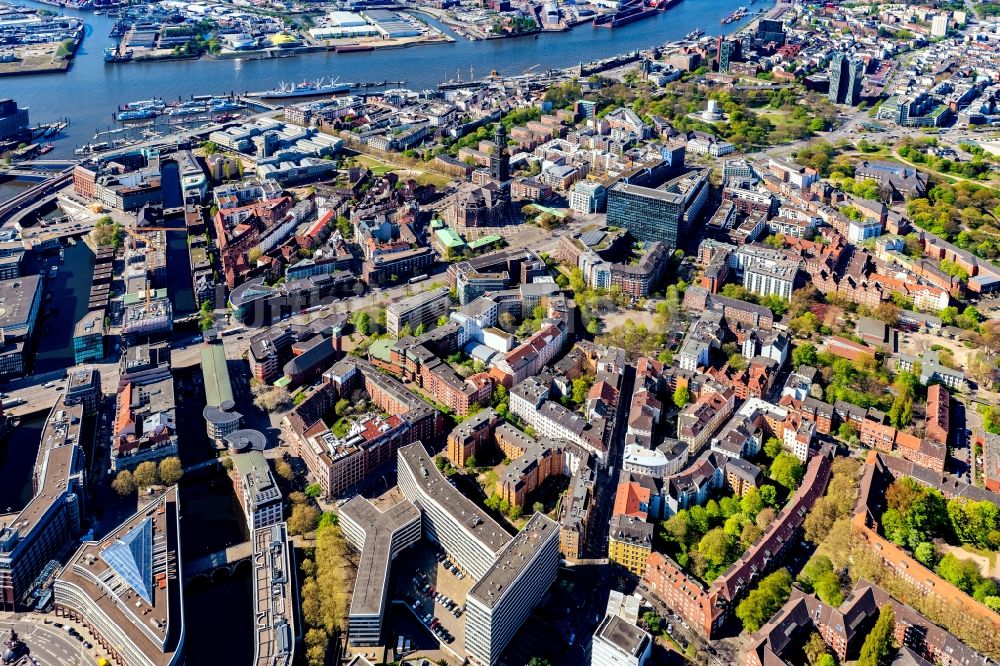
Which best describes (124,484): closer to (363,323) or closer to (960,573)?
(363,323)

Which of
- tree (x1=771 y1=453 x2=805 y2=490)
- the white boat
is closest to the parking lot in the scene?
tree (x1=771 y1=453 x2=805 y2=490)

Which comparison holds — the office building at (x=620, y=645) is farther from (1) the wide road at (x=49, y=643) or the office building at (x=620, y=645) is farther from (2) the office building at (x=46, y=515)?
(2) the office building at (x=46, y=515)

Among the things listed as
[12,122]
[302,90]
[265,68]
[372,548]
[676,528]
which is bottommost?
[676,528]

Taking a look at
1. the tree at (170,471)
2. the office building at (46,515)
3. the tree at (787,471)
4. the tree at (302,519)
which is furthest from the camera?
the tree at (170,471)

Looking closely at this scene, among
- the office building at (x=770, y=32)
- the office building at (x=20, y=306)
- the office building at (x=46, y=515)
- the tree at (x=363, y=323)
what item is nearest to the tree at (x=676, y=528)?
the tree at (x=363, y=323)

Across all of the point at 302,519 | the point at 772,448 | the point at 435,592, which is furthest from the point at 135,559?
the point at 772,448

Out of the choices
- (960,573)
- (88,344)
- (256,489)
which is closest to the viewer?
(960,573)
